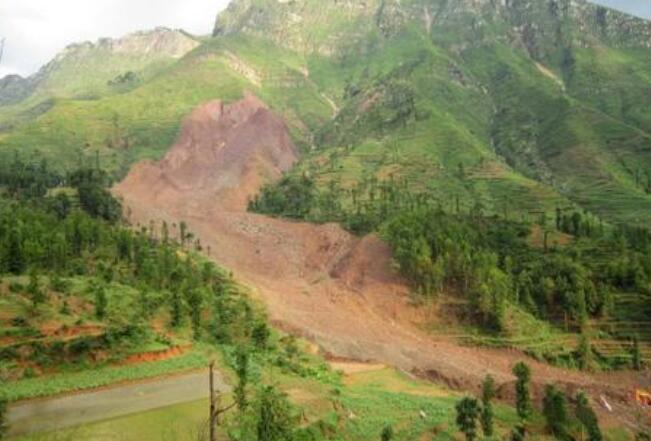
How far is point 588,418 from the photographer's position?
54.8m

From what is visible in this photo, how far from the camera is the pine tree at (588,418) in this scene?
53237mm

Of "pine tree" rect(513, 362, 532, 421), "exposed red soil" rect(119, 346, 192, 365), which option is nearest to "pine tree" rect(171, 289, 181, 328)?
"exposed red soil" rect(119, 346, 192, 365)

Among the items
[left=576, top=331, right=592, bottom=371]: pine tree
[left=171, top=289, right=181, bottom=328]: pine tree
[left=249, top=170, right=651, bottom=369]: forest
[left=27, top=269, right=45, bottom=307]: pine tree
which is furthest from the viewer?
[left=249, top=170, right=651, bottom=369]: forest

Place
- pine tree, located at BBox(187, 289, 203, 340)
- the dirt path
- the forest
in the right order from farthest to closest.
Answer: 1. the forest
2. pine tree, located at BBox(187, 289, 203, 340)
3. the dirt path

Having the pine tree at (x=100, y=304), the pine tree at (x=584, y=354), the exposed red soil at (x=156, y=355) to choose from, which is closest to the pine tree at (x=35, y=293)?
the pine tree at (x=100, y=304)

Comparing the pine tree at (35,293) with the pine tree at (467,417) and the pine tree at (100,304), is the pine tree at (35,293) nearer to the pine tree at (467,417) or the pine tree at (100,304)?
the pine tree at (100,304)

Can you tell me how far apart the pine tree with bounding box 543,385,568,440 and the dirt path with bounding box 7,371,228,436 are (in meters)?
26.8

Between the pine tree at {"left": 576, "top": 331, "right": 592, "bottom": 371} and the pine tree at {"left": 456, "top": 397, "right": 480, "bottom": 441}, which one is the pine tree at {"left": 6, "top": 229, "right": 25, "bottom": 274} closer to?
the pine tree at {"left": 456, "top": 397, "right": 480, "bottom": 441}

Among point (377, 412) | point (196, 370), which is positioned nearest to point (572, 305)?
point (377, 412)

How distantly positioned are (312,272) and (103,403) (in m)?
70.2

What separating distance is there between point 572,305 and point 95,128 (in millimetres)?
154313

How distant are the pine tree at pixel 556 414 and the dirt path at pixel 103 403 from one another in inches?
1057

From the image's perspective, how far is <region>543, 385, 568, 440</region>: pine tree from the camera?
180 ft

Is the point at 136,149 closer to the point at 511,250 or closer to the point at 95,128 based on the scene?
the point at 95,128
